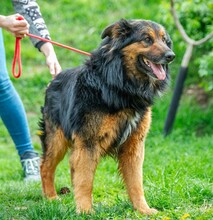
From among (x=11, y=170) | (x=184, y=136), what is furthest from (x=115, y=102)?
(x=184, y=136)

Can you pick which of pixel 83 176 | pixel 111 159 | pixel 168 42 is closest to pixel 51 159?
pixel 83 176

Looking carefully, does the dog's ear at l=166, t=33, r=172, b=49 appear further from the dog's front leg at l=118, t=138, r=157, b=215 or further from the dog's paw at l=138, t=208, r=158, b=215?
the dog's paw at l=138, t=208, r=158, b=215

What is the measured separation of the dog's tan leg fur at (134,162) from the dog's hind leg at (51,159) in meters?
0.66

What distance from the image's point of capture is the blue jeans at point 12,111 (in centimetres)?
570

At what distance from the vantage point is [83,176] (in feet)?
14.9

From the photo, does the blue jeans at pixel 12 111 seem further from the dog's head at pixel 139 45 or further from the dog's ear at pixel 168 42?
the dog's ear at pixel 168 42

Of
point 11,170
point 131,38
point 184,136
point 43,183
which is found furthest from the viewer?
point 184,136

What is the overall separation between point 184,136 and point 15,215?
4.29 meters

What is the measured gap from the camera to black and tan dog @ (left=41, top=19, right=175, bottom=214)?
4.45 metres

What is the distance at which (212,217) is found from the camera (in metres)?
4.06

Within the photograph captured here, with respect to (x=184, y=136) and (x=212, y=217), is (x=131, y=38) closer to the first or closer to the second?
(x=212, y=217)

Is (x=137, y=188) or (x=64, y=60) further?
(x=64, y=60)

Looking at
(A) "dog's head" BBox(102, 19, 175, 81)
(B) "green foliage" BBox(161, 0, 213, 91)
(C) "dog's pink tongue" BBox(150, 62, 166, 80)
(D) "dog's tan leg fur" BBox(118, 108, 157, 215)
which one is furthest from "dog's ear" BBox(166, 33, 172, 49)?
(B) "green foliage" BBox(161, 0, 213, 91)

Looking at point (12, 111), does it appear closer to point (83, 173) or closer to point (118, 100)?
point (83, 173)
